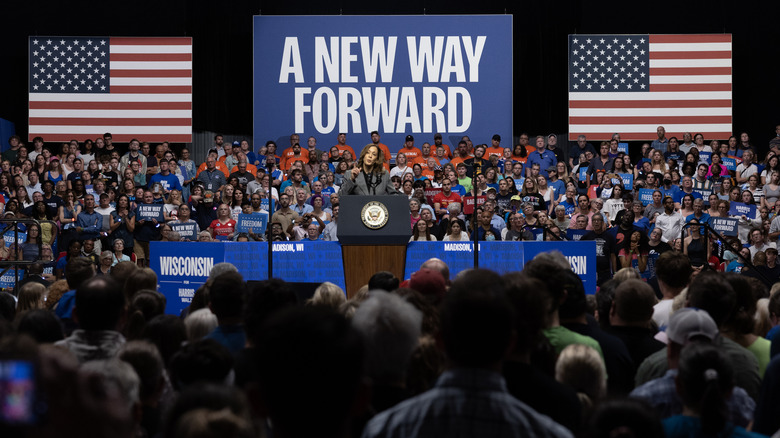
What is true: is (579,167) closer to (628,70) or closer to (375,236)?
(628,70)

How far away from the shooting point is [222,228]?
545 inches

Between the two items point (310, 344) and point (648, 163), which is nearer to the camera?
point (310, 344)

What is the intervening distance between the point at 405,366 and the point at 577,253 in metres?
8.44

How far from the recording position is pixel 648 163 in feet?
55.0

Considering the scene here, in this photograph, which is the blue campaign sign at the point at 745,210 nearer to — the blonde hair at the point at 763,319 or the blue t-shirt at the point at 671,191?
the blue t-shirt at the point at 671,191

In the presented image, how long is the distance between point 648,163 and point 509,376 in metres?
15.0

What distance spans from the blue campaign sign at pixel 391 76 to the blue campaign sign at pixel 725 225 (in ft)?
24.0

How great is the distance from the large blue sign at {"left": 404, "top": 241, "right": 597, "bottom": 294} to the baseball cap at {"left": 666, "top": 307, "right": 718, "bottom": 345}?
7121mm

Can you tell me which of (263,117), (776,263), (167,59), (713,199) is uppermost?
(167,59)

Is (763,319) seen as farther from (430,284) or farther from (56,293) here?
(56,293)

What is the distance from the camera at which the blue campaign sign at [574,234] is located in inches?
543

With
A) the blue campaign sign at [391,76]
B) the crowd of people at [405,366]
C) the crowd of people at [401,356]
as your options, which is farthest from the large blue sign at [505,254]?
the blue campaign sign at [391,76]

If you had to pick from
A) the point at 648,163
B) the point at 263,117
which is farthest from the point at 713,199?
the point at 263,117

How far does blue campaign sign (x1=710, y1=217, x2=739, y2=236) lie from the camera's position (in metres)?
12.5
